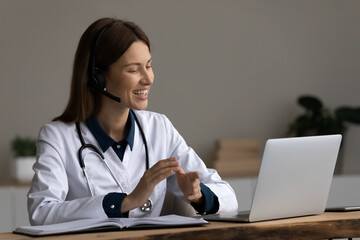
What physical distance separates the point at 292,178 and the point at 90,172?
2.52 ft

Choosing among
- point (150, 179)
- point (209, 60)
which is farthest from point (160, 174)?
point (209, 60)

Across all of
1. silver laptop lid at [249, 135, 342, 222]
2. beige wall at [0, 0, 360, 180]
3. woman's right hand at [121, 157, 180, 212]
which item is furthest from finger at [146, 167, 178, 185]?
beige wall at [0, 0, 360, 180]

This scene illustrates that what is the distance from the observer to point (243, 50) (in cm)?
520

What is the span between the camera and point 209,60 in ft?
16.9

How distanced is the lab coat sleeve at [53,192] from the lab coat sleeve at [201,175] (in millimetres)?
445

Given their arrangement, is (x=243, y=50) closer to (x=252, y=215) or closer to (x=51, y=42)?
(x=51, y=42)

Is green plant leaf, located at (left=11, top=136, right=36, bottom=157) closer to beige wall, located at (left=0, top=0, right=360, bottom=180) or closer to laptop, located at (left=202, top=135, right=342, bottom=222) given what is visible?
beige wall, located at (left=0, top=0, right=360, bottom=180)

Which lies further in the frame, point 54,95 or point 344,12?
point 344,12

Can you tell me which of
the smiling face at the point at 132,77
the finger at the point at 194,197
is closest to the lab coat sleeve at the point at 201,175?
the finger at the point at 194,197

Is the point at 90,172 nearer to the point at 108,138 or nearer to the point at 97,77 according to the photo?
the point at 108,138

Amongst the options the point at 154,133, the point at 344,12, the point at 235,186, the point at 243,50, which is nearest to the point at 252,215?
the point at 154,133

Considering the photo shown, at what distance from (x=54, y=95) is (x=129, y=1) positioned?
2.69ft

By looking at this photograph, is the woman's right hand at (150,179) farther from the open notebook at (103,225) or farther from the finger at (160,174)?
the open notebook at (103,225)

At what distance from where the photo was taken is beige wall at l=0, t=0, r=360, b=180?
4.75m
